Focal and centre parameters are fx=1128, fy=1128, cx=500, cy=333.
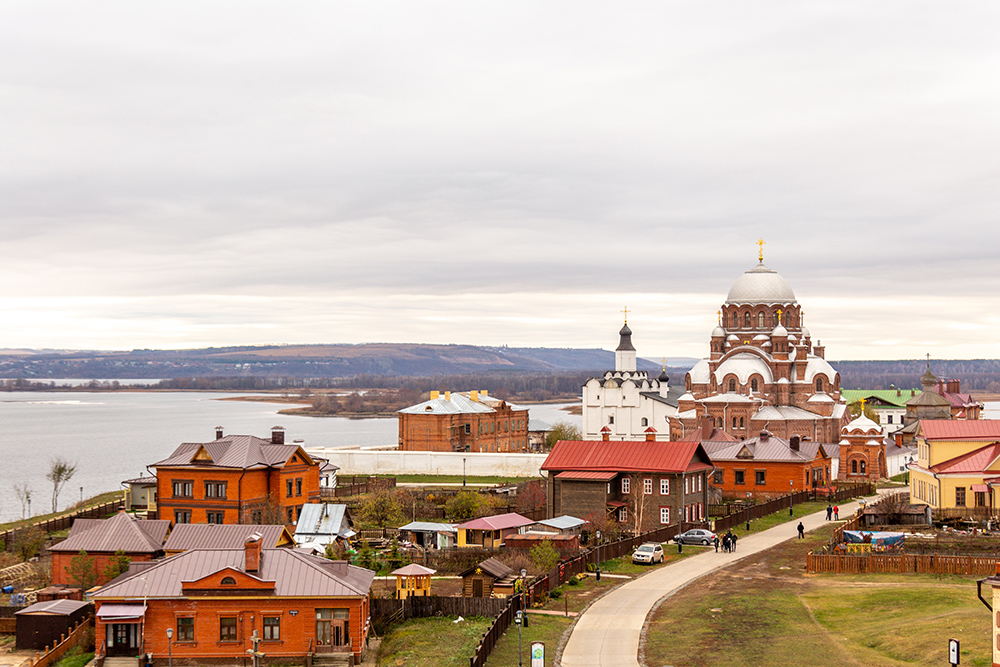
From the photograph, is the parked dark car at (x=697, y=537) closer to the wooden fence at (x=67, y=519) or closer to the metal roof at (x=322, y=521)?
the metal roof at (x=322, y=521)

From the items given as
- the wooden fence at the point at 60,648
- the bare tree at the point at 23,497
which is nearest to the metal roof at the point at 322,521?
the wooden fence at the point at 60,648

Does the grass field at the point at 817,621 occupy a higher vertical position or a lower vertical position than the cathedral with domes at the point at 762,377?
lower

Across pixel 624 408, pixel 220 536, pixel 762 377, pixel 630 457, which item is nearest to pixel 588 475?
pixel 630 457

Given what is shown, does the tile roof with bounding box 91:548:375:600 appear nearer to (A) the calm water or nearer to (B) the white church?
(A) the calm water

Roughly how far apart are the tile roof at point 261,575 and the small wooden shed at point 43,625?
289 cm

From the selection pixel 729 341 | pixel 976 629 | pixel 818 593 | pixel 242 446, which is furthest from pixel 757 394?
pixel 976 629

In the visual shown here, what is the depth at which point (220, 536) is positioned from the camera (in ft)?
136

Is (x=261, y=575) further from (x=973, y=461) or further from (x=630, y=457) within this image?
(x=973, y=461)

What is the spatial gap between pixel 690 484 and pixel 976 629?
1040 inches

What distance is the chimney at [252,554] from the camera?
33.5m

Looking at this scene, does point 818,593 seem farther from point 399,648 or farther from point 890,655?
point 399,648

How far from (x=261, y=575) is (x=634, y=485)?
25.9 m

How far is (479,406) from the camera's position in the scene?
9650 cm

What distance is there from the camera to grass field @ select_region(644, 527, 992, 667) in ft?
95.9
